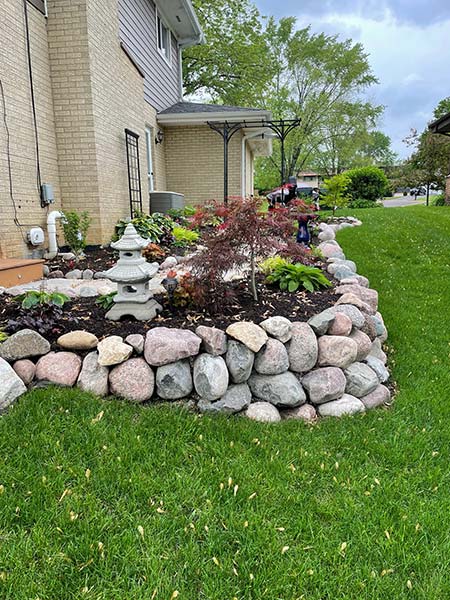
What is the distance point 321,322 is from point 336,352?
9.0 inches

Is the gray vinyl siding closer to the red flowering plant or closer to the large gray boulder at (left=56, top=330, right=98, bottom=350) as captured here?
the red flowering plant

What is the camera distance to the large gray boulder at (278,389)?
2.58 meters

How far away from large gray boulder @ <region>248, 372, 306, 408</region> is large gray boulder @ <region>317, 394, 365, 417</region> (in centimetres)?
14

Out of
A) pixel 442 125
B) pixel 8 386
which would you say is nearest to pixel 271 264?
pixel 8 386

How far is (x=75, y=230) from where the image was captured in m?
5.80

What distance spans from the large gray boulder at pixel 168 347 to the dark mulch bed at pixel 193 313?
0.30 metres

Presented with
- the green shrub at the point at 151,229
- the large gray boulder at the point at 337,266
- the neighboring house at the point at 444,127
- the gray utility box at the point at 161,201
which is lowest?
the large gray boulder at the point at 337,266

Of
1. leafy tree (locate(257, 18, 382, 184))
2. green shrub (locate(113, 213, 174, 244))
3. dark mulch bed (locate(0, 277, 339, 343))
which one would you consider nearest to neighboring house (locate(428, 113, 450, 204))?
green shrub (locate(113, 213, 174, 244))

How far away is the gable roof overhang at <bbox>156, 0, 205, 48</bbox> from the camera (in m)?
10.8

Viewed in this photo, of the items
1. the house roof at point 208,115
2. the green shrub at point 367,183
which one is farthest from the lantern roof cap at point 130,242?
the green shrub at point 367,183

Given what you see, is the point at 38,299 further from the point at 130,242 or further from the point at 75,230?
the point at 75,230

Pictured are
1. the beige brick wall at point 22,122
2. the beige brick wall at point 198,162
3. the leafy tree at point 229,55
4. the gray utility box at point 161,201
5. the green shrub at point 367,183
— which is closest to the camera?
the beige brick wall at point 22,122

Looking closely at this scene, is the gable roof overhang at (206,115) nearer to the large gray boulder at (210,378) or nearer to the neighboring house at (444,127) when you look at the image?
the neighboring house at (444,127)

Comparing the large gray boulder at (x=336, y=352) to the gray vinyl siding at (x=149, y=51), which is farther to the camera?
the gray vinyl siding at (x=149, y=51)
